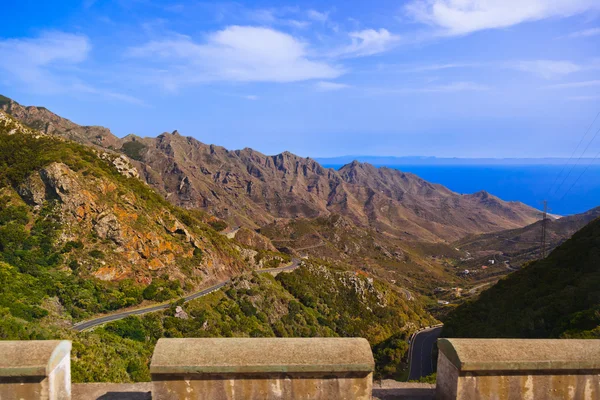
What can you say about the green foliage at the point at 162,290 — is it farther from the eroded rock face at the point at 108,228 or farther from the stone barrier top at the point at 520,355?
the stone barrier top at the point at 520,355

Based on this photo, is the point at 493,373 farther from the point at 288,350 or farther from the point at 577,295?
the point at 577,295

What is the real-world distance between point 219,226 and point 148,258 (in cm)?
5513

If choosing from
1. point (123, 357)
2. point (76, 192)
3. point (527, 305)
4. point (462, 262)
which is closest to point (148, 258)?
point (76, 192)

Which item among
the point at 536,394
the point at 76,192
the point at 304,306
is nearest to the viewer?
the point at 536,394

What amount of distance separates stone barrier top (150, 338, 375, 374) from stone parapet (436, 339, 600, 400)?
121cm

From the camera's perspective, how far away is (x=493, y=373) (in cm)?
514

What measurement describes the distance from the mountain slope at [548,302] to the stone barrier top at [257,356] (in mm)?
14154

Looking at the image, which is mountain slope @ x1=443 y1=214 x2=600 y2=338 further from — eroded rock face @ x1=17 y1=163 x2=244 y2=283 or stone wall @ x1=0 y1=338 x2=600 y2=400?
eroded rock face @ x1=17 y1=163 x2=244 y2=283

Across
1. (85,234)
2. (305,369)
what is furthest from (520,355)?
(85,234)

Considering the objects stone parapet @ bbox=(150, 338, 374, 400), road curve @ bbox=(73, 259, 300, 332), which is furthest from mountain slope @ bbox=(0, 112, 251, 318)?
stone parapet @ bbox=(150, 338, 374, 400)

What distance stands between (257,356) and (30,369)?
106 inches

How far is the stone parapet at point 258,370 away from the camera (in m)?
4.92

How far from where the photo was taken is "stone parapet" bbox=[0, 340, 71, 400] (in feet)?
15.6

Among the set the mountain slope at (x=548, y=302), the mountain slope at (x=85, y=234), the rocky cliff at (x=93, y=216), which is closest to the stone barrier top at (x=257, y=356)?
the mountain slope at (x=548, y=302)
